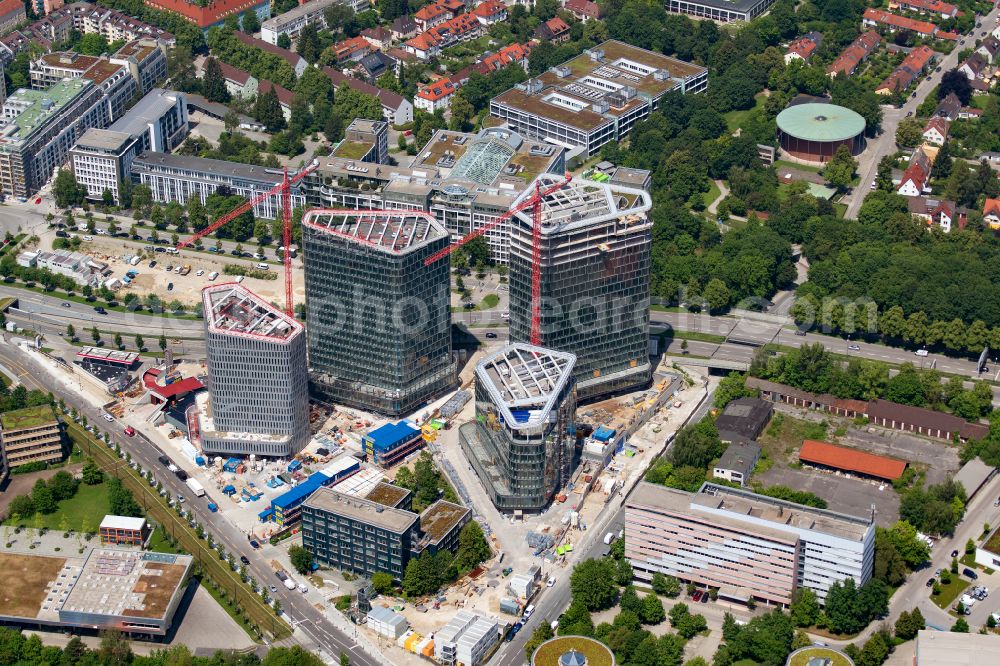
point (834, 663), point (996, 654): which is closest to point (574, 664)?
point (834, 663)

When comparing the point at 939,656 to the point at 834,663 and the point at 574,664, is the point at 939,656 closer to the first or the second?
the point at 834,663

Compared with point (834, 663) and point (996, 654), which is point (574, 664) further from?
point (996, 654)

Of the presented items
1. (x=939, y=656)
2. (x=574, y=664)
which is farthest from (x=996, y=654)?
(x=574, y=664)
